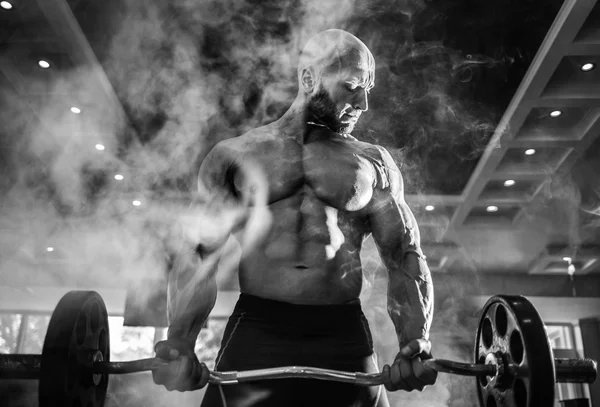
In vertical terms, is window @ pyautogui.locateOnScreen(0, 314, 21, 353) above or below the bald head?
below

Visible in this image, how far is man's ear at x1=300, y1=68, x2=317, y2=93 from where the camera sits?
202 cm

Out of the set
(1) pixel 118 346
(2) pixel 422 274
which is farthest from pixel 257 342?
(1) pixel 118 346

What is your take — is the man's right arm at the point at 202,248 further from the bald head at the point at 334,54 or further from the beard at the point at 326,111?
the bald head at the point at 334,54

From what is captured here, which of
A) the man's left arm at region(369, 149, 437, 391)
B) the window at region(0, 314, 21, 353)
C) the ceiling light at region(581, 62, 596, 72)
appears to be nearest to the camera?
the man's left arm at region(369, 149, 437, 391)

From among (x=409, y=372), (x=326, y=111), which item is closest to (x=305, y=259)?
(x=409, y=372)

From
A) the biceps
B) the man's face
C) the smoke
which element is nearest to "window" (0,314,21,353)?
the smoke

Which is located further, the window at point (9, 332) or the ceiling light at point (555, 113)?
the window at point (9, 332)

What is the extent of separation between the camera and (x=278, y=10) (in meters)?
3.78

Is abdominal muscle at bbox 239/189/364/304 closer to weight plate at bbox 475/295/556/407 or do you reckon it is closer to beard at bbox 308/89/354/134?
beard at bbox 308/89/354/134

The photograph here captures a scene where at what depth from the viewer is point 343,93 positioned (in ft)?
6.33

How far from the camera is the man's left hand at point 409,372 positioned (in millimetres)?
1513

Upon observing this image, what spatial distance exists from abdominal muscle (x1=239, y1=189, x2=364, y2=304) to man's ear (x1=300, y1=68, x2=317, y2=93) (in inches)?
17.3

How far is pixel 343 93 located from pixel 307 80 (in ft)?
0.57

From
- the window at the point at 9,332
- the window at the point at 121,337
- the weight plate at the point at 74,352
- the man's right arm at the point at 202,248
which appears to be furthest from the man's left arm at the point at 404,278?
the window at the point at 9,332
